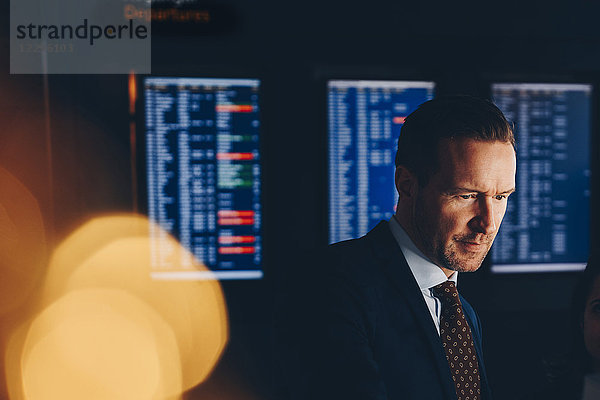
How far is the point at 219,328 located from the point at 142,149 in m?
0.77

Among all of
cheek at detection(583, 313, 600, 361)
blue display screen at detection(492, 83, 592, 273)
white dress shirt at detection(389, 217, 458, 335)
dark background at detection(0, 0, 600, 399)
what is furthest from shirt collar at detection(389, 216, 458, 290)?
blue display screen at detection(492, 83, 592, 273)

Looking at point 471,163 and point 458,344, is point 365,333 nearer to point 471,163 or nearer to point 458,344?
point 458,344

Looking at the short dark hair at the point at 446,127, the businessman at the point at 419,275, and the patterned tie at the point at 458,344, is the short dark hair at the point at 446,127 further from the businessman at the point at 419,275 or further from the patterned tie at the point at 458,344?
the patterned tie at the point at 458,344

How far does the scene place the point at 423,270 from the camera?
104 cm

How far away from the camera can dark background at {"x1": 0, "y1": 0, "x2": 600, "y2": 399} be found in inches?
68.9

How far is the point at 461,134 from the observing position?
3.19 ft

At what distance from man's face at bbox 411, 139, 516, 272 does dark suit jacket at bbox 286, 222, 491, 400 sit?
0.10m

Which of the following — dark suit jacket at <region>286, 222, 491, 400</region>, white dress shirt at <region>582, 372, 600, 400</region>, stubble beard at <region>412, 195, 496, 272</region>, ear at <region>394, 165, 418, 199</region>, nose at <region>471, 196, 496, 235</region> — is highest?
ear at <region>394, 165, 418, 199</region>

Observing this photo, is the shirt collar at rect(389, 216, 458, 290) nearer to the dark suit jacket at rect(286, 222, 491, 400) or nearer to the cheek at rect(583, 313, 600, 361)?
the dark suit jacket at rect(286, 222, 491, 400)

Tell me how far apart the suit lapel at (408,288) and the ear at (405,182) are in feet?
0.32

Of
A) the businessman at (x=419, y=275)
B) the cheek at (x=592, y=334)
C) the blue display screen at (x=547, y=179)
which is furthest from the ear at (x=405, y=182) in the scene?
the blue display screen at (x=547, y=179)

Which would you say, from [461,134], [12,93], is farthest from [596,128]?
[12,93]

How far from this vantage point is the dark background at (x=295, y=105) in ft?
5.74

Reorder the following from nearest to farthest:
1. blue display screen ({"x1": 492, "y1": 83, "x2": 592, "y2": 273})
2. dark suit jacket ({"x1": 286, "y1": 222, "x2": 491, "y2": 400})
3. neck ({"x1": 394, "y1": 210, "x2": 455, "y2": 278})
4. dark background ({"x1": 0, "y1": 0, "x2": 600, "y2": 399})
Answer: dark suit jacket ({"x1": 286, "y1": 222, "x2": 491, "y2": 400})
neck ({"x1": 394, "y1": 210, "x2": 455, "y2": 278})
dark background ({"x1": 0, "y1": 0, "x2": 600, "y2": 399})
blue display screen ({"x1": 492, "y1": 83, "x2": 592, "y2": 273})
